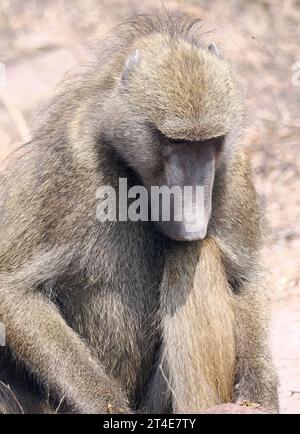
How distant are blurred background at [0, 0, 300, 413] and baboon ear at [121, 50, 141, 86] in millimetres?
2287

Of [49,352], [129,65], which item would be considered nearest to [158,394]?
[49,352]

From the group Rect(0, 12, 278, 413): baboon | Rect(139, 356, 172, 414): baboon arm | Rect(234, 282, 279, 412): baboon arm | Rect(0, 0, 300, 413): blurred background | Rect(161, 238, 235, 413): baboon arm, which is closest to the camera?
Rect(0, 12, 278, 413): baboon

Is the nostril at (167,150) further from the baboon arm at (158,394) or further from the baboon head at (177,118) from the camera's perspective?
the baboon arm at (158,394)

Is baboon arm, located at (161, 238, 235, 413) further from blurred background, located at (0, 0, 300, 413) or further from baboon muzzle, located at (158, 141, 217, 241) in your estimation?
blurred background, located at (0, 0, 300, 413)

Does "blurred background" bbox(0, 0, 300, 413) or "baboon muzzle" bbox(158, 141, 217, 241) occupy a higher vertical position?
"baboon muzzle" bbox(158, 141, 217, 241)

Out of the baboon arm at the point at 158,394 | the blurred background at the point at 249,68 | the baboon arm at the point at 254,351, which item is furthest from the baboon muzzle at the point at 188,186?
the blurred background at the point at 249,68

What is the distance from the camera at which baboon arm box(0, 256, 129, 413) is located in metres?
4.65

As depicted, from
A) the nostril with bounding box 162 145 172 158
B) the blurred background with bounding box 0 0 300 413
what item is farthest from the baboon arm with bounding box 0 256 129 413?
the blurred background with bounding box 0 0 300 413

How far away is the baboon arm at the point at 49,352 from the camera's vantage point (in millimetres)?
4648

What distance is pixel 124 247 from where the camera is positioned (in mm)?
4730

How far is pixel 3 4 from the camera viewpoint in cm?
953

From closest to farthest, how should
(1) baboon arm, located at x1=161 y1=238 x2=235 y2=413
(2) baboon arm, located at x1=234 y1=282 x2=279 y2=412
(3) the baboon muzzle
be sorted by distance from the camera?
(3) the baboon muzzle, (1) baboon arm, located at x1=161 y1=238 x2=235 y2=413, (2) baboon arm, located at x1=234 y1=282 x2=279 y2=412

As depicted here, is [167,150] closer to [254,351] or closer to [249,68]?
[254,351]

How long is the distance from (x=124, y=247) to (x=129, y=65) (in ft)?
2.56
